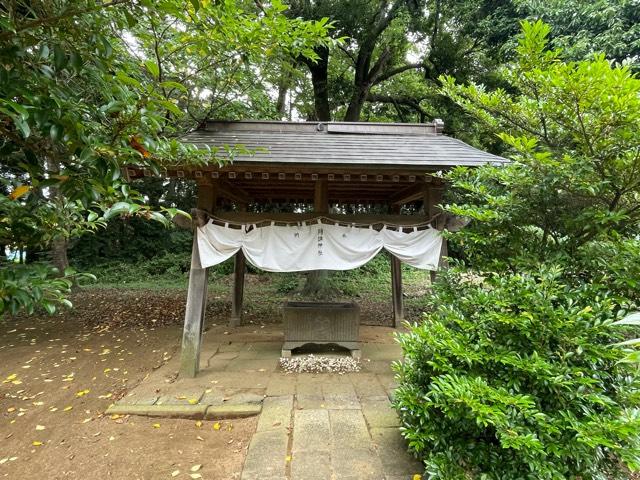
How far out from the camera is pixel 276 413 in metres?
3.17

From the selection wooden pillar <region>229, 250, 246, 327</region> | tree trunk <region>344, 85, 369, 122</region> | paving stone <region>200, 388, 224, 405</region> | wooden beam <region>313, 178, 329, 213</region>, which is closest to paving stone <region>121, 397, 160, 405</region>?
paving stone <region>200, 388, 224, 405</region>

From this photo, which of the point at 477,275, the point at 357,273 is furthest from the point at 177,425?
the point at 357,273

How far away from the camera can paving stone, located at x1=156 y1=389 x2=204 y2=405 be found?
11.1ft

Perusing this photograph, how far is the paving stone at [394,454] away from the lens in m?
2.37

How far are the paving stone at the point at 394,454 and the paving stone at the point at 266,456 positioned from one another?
30.1 inches

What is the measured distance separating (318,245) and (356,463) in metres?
2.57

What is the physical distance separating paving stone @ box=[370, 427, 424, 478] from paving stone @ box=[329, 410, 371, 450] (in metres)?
0.10

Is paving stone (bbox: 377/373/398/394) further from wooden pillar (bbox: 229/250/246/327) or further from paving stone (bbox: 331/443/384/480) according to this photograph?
wooden pillar (bbox: 229/250/246/327)

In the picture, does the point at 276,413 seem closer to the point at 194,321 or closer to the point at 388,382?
the point at 388,382

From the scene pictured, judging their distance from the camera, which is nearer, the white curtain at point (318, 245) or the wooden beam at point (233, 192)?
the white curtain at point (318, 245)

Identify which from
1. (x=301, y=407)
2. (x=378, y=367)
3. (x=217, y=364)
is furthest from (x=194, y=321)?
(x=378, y=367)

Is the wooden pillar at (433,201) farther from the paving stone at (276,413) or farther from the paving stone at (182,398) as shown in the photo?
the paving stone at (182,398)

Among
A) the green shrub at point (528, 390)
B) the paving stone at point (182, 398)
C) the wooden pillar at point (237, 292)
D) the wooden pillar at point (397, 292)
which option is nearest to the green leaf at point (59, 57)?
the green shrub at point (528, 390)

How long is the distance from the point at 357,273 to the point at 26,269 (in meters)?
11.5
